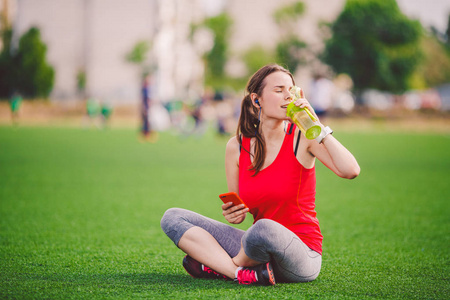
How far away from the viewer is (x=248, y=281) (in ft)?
10.4

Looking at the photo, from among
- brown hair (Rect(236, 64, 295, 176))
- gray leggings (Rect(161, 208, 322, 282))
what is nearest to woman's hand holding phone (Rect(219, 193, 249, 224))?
gray leggings (Rect(161, 208, 322, 282))

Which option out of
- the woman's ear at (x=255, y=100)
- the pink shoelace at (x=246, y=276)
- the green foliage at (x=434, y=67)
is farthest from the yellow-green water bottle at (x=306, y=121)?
the green foliage at (x=434, y=67)

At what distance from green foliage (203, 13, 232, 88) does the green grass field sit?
2029 inches

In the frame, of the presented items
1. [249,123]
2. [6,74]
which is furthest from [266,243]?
[6,74]

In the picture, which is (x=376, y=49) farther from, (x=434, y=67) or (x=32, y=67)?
(x=32, y=67)

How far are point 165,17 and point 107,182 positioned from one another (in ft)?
158

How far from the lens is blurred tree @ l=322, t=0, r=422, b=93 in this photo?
1825 inches

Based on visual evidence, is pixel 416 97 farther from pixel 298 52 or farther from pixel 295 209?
pixel 295 209

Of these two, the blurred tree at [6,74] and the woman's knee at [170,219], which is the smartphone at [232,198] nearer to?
the woman's knee at [170,219]

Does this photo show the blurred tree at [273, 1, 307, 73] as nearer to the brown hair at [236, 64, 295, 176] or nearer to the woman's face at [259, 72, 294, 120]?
the brown hair at [236, 64, 295, 176]

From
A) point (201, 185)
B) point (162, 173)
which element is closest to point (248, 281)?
point (201, 185)

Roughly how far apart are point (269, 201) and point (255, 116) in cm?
60

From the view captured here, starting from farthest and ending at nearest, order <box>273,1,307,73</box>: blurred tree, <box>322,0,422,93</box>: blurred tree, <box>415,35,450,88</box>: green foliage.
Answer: <box>415,35,450,88</box>: green foliage, <box>273,1,307,73</box>: blurred tree, <box>322,0,422,93</box>: blurred tree

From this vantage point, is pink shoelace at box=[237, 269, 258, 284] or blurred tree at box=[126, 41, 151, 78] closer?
pink shoelace at box=[237, 269, 258, 284]
